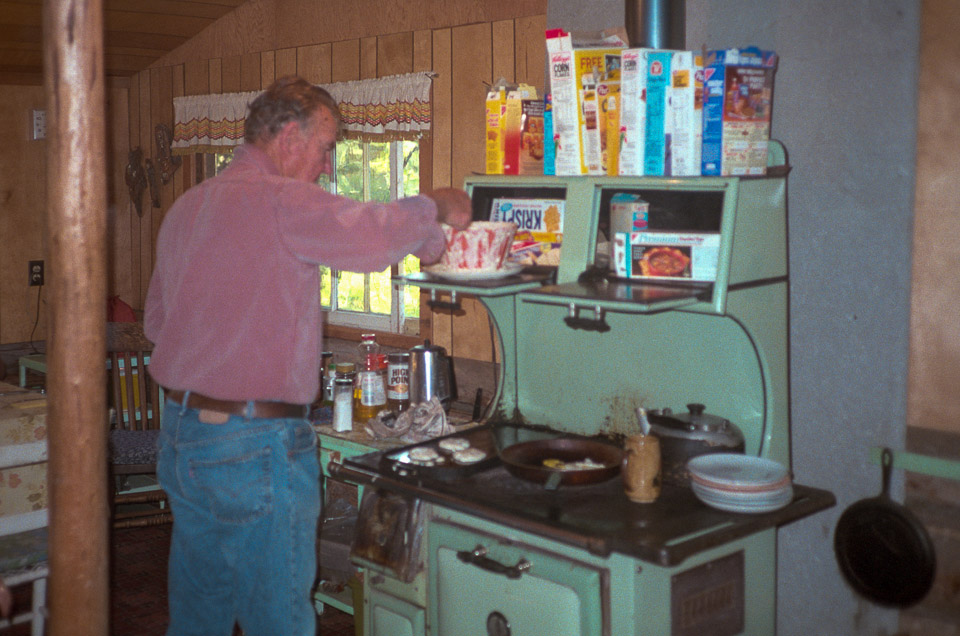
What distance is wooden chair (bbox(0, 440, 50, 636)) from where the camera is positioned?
8.05 feet

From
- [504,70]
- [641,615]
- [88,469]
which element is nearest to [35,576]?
[88,469]

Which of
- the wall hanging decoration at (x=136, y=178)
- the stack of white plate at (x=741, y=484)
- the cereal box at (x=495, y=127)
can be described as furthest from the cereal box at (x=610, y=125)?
the wall hanging decoration at (x=136, y=178)

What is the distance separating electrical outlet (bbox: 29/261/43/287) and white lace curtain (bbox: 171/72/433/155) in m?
1.29

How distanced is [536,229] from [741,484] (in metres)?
0.83

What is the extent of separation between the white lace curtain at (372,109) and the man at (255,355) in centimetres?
156

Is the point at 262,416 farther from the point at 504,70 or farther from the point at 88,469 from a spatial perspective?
the point at 504,70

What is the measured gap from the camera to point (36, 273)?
16.8ft

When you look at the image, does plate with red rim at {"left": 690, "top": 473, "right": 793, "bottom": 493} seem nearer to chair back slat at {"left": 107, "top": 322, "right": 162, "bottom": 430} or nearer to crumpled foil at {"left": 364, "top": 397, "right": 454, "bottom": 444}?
crumpled foil at {"left": 364, "top": 397, "right": 454, "bottom": 444}

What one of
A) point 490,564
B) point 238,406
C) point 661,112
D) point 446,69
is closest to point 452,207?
point 661,112

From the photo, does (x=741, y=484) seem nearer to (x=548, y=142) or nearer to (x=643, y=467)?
(x=643, y=467)

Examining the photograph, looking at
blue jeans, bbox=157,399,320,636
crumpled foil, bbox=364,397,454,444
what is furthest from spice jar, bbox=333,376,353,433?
blue jeans, bbox=157,399,320,636

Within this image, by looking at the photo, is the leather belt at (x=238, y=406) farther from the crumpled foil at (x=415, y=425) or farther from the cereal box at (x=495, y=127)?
the cereal box at (x=495, y=127)

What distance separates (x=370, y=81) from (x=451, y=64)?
17.0 inches

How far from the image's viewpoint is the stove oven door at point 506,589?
1878 millimetres
